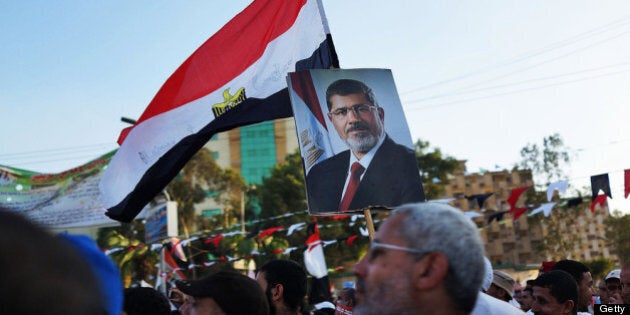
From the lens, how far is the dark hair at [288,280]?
4848 mm

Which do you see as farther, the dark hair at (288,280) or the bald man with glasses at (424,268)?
the dark hair at (288,280)

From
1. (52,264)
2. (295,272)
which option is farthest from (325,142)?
(52,264)

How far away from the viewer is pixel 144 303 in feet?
12.9

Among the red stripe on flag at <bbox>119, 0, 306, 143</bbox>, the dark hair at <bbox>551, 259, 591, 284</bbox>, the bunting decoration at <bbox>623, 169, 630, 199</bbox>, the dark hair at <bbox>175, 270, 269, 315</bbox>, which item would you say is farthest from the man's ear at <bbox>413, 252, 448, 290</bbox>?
the bunting decoration at <bbox>623, 169, 630, 199</bbox>

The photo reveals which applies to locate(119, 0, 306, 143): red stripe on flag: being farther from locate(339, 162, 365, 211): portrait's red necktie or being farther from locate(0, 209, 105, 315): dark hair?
locate(0, 209, 105, 315): dark hair

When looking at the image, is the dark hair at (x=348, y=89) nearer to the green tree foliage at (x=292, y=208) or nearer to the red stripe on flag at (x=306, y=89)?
the red stripe on flag at (x=306, y=89)

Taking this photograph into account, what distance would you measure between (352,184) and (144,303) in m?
1.76

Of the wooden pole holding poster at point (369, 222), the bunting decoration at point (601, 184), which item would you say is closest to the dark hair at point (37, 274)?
the wooden pole holding poster at point (369, 222)

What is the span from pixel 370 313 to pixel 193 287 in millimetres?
1519

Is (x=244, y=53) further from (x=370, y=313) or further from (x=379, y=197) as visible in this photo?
(x=370, y=313)

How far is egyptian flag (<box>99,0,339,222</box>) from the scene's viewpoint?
6.54 meters

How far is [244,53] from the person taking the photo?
7121 millimetres

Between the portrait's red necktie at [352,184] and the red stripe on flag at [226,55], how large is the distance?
7.05ft

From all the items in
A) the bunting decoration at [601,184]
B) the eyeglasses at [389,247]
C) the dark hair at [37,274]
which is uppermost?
the dark hair at [37,274]
